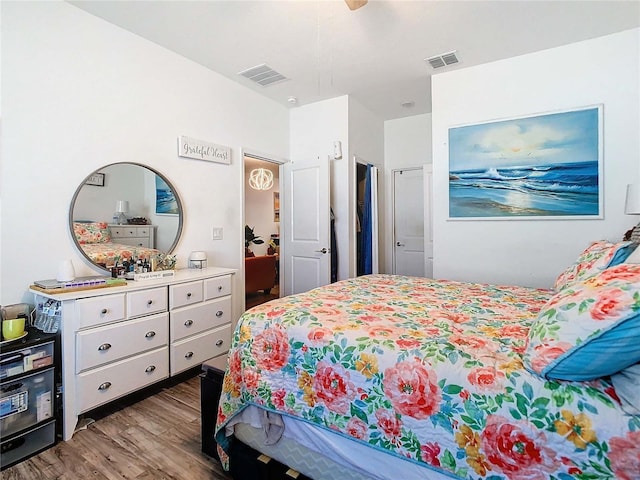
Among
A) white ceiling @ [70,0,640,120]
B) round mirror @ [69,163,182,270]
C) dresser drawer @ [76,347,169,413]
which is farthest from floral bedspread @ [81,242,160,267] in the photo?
white ceiling @ [70,0,640,120]

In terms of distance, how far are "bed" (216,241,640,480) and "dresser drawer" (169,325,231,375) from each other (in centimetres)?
108

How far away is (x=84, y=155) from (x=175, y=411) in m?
1.87

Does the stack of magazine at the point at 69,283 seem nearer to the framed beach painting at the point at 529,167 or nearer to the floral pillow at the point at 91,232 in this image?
the floral pillow at the point at 91,232

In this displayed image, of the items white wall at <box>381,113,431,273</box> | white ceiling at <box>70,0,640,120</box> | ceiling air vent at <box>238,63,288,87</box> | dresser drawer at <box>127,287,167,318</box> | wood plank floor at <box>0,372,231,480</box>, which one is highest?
ceiling air vent at <box>238,63,288,87</box>

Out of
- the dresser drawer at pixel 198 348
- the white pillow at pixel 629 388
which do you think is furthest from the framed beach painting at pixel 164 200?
the white pillow at pixel 629 388

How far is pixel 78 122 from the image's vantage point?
2.32 meters

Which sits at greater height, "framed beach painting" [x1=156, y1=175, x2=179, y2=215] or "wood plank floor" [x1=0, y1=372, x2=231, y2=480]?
"framed beach painting" [x1=156, y1=175, x2=179, y2=215]

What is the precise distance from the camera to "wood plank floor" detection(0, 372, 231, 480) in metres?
1.61

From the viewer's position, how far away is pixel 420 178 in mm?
4746

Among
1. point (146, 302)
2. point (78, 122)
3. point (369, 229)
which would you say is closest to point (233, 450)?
point (146, 302)

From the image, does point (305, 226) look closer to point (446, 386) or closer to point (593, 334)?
point (446, 386)

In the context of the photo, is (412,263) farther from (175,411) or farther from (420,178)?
(175,411)

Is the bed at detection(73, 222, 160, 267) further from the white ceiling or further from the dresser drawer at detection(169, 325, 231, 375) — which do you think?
the white ceiling

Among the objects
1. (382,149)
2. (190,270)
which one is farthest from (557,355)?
(382,149)
